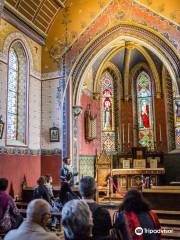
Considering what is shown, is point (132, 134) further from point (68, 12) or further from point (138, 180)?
point (68, 12)

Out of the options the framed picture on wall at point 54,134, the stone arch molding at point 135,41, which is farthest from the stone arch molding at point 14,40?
the framed picture on wall at point 54,134

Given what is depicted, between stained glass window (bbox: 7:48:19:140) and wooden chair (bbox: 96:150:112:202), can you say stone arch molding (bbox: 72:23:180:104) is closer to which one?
stained glass window (bbox: 7:48:19:140)

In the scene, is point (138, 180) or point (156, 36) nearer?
point (156, 36)

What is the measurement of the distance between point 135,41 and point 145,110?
507cm

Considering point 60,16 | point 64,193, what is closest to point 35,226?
point 64,193

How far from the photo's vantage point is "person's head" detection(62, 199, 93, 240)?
7.11 ft

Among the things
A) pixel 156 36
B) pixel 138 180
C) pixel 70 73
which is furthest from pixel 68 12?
pixel 138 180

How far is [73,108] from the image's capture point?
12281 mm

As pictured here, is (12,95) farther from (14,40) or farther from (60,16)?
(60,16)

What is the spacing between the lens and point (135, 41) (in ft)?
38.8

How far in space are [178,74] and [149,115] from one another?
17.3 ft

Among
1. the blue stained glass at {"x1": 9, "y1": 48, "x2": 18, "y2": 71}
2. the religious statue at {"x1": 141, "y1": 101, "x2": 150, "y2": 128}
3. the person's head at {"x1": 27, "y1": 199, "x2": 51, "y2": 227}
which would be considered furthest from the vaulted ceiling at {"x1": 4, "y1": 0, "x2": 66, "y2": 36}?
the person's head at {"x1": 27, "y1": 199, "x2": 51, "y2": 227}

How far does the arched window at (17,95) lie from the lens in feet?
37.4

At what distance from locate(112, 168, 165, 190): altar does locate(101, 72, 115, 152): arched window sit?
265 cm
